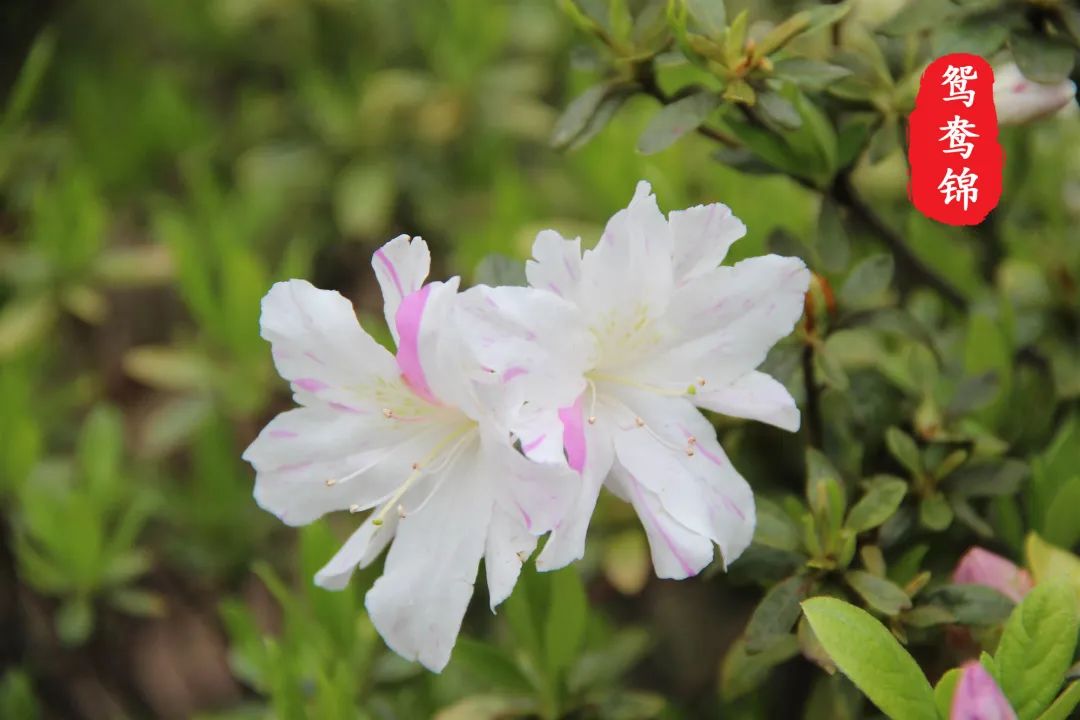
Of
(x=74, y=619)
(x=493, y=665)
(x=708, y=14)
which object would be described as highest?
(x=708, y=14)

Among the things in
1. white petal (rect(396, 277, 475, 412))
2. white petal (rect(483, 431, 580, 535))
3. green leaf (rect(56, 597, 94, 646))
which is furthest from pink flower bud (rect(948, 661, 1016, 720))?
green leaf (rect(56, 597, 94, 646))

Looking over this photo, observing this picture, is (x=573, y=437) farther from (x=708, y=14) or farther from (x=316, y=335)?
(x=708, y=14)

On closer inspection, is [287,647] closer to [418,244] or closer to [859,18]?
[418,244]

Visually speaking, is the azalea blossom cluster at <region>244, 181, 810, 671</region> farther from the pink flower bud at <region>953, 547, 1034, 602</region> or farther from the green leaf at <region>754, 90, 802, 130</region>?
the pink flower bud at <region>953, 547, 1034, 602</region>

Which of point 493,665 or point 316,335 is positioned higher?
point 316,335

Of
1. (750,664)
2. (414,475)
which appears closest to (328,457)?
(414,475)

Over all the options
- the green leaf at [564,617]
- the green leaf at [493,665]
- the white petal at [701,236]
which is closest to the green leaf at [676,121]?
the white petal at [701,236]
